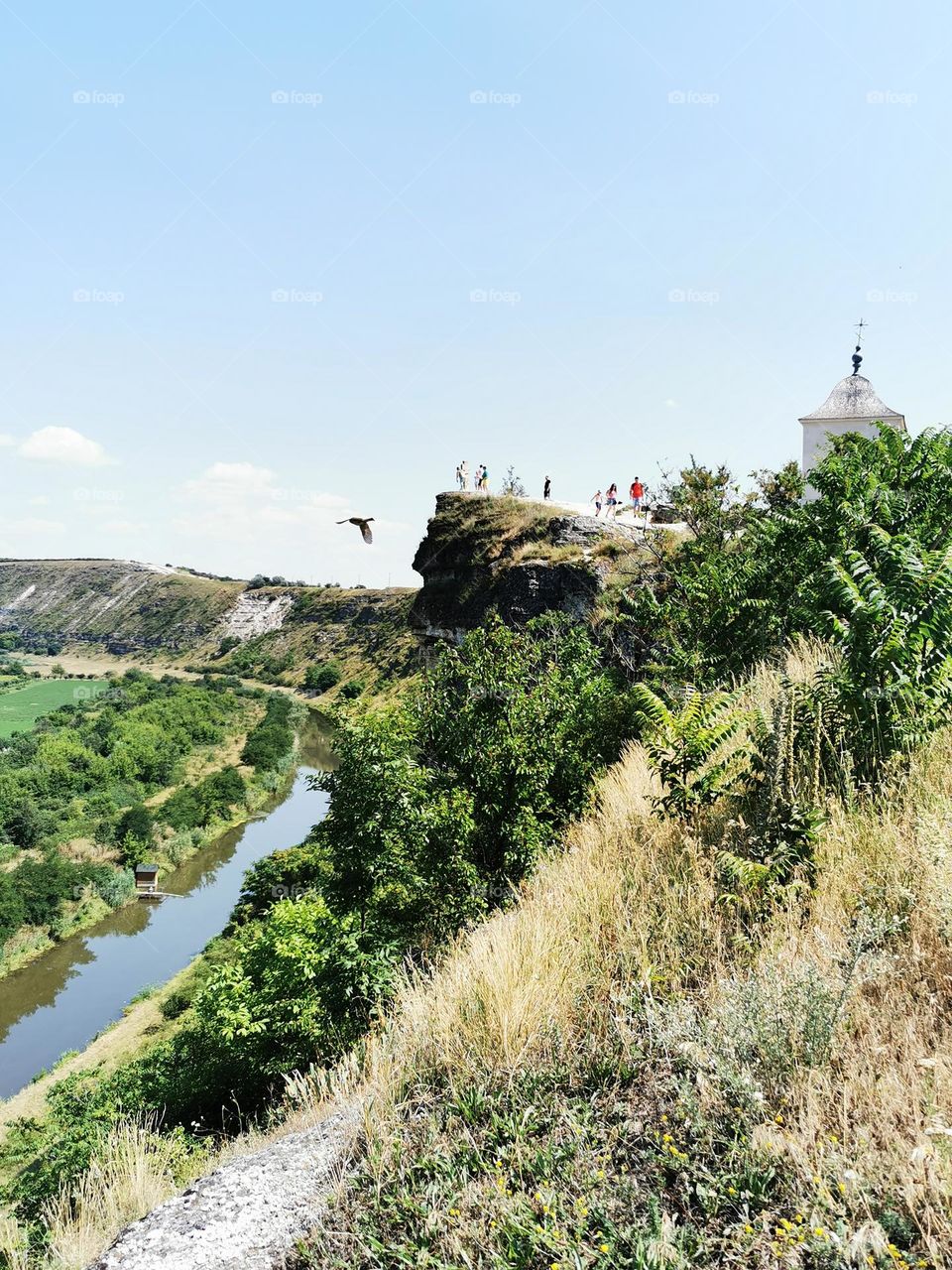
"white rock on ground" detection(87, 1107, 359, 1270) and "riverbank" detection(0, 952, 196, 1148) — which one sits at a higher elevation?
"white rock on ground" detection(87, 1107, 359, 1270)

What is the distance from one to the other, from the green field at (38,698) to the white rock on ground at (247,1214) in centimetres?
8550

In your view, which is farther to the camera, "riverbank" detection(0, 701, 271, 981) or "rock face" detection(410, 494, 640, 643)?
"riverbank" detection(0, 701, 271, 981)

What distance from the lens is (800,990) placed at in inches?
130

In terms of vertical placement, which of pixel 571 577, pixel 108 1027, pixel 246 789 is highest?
pixel 571 577

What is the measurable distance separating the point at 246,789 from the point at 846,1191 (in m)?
60.2

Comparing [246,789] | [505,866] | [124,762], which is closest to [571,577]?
[505,866]

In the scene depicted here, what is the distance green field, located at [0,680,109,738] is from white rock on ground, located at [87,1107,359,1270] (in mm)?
85497

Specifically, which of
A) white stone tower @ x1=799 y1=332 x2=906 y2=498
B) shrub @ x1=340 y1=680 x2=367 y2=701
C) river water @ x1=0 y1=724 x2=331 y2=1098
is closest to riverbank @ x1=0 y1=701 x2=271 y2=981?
river water @ x1=0 y1=724 x2=331 y2=1098

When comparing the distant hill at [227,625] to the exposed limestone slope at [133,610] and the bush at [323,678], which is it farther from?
the bush at [323,678]

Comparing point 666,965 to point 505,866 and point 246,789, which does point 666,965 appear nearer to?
point 505,866

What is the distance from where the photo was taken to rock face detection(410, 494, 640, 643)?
28.5 meters

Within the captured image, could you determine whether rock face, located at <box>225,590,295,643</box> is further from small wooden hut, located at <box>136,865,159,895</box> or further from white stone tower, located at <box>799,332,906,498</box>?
white stone tower, located at <box>799,332,906,498</box>

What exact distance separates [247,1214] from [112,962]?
37.9 metres
